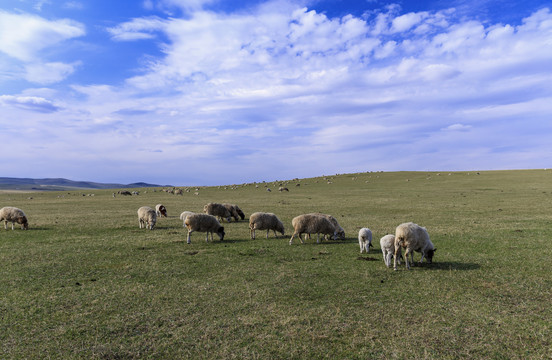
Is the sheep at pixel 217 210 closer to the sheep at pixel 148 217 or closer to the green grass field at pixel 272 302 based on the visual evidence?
the sheep at pixel 148 217

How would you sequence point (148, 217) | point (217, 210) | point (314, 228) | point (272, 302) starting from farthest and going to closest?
point (217, 210) → point (148, 217) → point (314, 228) → point (272, 302)

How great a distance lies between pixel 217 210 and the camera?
24859 mm

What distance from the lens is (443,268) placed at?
453 inches

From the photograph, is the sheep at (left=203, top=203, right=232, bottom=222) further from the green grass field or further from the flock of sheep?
the green grass field

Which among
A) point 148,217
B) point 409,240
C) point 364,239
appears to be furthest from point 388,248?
point 148,217

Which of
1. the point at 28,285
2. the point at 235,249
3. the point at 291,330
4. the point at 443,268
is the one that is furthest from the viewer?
the point at 235,249

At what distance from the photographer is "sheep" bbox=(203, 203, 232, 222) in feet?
80.5

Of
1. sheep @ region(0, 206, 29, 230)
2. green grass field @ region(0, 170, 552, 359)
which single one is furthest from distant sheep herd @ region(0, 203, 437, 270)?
green grass field @ region(0, 170, 552, 359)

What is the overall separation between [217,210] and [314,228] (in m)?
10.7

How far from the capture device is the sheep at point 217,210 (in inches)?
966

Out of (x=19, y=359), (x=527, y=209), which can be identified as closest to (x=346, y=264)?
(x=19, y=359)

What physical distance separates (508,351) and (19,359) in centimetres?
952

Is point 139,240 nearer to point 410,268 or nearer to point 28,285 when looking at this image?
point 28,285

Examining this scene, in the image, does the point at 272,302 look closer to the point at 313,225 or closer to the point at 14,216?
the point at 313,225
